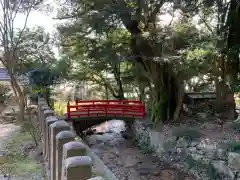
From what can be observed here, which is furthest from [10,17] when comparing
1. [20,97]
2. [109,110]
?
[109,110]

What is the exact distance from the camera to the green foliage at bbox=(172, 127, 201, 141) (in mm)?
8109

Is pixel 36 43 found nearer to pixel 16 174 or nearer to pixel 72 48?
pixel 72 48

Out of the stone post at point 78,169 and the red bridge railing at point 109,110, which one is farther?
the red bridge railing at point 109,110

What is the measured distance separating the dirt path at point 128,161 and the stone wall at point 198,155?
33 cm

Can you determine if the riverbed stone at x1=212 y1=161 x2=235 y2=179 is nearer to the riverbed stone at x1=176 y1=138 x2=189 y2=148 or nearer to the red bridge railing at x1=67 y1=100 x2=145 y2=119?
the riverbed stone at x1=176 y1=138 x2=189 y2=148

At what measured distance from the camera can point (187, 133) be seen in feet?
27.3

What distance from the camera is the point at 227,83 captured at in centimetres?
902

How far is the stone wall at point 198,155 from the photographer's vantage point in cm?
648

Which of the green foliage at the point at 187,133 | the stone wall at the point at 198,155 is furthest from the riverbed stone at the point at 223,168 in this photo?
the green foliage at the point at 187,133

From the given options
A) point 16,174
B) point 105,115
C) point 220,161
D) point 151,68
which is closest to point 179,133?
point 220,161

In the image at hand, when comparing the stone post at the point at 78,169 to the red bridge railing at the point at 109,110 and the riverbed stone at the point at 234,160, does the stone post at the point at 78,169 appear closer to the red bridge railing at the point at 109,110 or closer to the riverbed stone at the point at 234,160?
the riverbed stone at the point at 234,160

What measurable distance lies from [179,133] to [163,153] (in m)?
1.44

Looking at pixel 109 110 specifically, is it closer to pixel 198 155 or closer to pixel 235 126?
pixel 198 155

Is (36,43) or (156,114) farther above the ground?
(36,43)
